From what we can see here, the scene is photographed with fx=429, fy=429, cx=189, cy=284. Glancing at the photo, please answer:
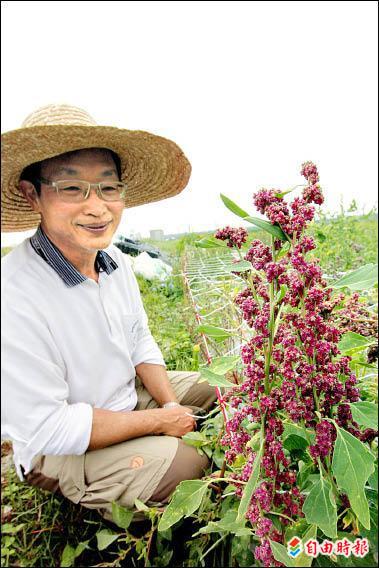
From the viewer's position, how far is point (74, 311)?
23.2 inches

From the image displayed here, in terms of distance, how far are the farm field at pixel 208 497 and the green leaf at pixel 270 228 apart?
5 cm

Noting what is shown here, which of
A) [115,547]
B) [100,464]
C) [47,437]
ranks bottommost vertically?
[115,547]

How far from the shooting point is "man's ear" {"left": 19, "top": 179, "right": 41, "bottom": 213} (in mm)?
566

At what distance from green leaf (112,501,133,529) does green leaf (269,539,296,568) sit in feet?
1.35

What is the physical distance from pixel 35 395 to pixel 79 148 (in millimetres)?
349

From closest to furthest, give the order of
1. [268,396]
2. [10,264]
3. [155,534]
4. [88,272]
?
[268,396]
[10,264]
[88,272]
[155,534]

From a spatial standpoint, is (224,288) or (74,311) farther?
(224,288)

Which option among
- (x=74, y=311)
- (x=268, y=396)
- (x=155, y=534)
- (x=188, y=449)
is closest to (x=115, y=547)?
(x=155, y=534)

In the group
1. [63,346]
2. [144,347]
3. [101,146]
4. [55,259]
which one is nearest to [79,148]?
[101,146]

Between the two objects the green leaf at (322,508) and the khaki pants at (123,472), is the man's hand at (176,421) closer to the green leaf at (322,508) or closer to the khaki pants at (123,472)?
the khaki pants at (123,472)

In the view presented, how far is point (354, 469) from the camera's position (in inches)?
14.5

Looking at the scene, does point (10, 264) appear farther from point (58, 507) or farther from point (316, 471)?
point (58, 507)

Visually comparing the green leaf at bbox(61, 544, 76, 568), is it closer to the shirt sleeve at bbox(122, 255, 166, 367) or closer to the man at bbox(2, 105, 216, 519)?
the man at bbox(2, 105, 216, 519)

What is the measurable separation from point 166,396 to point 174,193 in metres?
0.45
